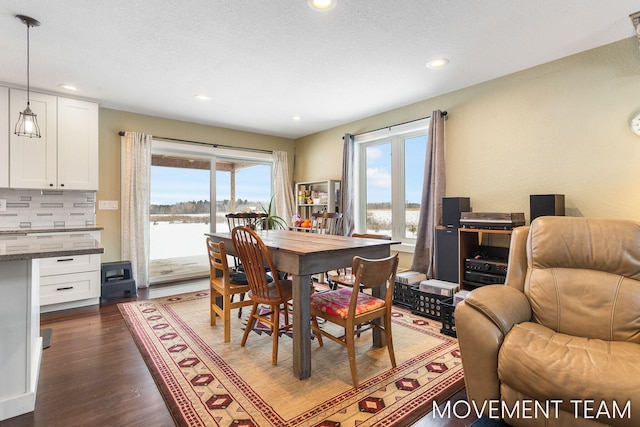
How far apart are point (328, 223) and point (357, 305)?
2.53 m

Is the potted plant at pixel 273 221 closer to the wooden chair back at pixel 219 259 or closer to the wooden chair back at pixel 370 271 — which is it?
the wooden chair back at pixel 219 259

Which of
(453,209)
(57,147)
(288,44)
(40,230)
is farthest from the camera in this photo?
(57,147)

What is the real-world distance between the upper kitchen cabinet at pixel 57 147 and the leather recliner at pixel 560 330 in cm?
426

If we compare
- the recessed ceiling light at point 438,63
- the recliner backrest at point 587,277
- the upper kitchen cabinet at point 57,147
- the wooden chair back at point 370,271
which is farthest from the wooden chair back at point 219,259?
the recessed ceiling light at point 438,63

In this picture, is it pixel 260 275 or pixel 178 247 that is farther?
pixel 178 247

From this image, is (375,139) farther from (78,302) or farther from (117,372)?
(78,302)

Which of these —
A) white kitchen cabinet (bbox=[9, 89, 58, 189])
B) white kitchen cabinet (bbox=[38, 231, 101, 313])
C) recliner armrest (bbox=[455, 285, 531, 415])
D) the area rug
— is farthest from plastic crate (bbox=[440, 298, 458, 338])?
white kitchen cabinet (bbox=[9, 89, 58, 189])

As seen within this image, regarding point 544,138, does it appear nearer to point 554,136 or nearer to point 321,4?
point 554,136

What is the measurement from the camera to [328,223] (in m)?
4.48

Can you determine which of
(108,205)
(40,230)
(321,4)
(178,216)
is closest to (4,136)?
(40,230)

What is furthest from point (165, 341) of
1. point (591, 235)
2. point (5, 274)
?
point (591, 235)

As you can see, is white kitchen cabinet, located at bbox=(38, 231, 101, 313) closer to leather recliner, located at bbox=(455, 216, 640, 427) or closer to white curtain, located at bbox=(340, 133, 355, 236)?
white curtain, located at bbox=(340, 133, 355, 236)

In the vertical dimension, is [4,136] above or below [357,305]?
above

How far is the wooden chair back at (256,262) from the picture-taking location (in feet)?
6.91
